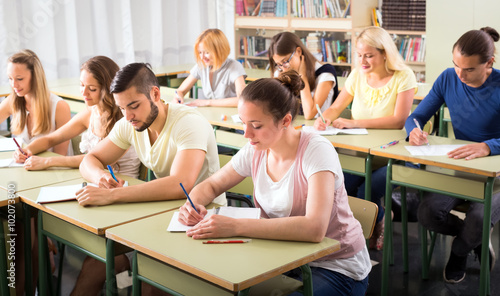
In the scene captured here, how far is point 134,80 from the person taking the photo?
7.92ft

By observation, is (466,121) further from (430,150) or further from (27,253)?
(27,253)

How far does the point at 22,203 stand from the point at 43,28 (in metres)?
4.06

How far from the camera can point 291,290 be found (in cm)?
183

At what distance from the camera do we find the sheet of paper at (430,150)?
9.46ft

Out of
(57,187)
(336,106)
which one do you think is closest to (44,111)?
(57,187)

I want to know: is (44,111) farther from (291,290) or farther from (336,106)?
(291,290)

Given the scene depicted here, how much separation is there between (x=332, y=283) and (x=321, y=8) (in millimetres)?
5235

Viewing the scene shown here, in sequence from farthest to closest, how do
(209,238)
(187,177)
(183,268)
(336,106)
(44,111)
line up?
(336,106), (44,111), (187,177), (209,238), (183,268)

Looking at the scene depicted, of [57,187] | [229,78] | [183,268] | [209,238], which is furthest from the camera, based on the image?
[229,78]

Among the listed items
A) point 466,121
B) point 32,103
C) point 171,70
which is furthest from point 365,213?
point 171,70

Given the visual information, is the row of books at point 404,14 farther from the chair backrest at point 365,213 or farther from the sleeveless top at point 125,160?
the chair backrest at point 365,213

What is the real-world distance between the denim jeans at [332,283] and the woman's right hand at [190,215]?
0.37m

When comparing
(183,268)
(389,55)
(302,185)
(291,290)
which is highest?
(389,55)

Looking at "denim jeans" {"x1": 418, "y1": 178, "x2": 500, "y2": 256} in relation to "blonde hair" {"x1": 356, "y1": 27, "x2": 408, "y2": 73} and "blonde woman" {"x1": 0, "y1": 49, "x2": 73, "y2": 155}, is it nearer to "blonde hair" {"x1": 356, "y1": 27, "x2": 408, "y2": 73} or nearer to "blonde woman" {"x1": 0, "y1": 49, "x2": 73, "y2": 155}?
"blonde hair" {"x1": 356, "y1": 27, "x2": 408, "y2": 73}
